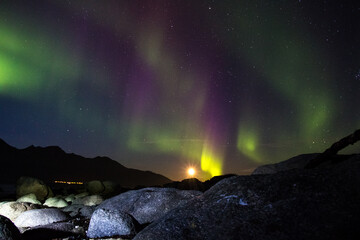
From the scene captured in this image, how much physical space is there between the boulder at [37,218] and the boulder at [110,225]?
3.13 meters

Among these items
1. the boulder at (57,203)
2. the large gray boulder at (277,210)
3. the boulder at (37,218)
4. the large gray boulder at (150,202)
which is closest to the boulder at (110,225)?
the large gray boulder at (150,202)

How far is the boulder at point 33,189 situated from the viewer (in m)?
21.9

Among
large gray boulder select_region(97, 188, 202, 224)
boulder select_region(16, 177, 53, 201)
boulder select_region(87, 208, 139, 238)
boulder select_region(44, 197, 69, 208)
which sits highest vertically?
boulder select_region(16, 177, 53, 201)

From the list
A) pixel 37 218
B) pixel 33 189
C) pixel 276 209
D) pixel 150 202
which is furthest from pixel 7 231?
pixel 33 189

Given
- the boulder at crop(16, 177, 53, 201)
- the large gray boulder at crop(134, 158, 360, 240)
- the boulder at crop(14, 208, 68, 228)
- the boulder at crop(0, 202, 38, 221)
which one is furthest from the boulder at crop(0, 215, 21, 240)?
the boulder at crop(16, 177, 53, 201)

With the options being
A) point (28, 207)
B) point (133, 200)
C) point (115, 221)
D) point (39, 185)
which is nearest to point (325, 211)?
point (115, 221)

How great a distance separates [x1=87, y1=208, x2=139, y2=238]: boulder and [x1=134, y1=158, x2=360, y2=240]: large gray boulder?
2227mm

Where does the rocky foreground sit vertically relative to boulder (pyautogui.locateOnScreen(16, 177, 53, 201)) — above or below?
below

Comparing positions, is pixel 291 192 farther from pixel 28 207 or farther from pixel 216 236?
pixel 28 207

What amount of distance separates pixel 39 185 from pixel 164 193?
17.6 metres

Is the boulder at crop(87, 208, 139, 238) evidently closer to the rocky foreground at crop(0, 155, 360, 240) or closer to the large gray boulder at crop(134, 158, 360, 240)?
the rocky foreground at crop(0, 155, 360, 240)

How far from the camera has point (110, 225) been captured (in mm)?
6277

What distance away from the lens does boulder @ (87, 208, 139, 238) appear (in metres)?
6.22

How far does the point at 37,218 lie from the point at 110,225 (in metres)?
3.77
